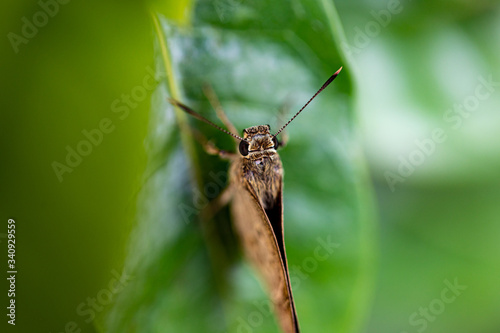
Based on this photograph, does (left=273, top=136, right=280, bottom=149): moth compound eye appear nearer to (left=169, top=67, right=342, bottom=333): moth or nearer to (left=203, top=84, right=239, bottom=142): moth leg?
(left=169, top=67, right=342, bottom=333): moth

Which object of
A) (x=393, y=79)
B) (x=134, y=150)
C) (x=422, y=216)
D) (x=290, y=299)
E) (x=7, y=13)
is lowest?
(x=290, y=299)

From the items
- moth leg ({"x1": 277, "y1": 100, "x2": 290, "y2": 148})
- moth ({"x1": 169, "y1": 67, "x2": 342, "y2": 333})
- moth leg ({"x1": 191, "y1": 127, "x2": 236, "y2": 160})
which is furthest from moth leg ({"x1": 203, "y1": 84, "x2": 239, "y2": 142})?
moth leg ({"x1": 277, "y1": 100, "x2": 290, "y2": 148})

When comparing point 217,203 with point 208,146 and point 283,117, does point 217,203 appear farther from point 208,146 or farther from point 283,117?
point 283,117

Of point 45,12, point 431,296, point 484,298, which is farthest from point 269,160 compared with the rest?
point 484,298

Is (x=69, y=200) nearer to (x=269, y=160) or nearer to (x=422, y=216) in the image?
(x=269, y=160)

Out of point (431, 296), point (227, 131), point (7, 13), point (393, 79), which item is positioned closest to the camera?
point (7, 13)

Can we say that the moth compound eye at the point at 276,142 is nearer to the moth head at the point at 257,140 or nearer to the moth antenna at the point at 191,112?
the moth head at the point at 257,140
